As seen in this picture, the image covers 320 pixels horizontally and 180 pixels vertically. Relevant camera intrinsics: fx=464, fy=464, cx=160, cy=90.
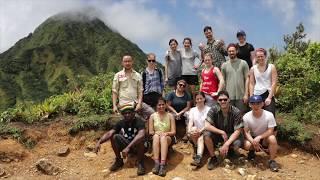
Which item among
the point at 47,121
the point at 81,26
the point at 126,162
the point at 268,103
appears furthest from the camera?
the point at 81,26

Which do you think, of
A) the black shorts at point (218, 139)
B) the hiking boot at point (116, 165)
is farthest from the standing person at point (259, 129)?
the hiking boot at point (116, 165)

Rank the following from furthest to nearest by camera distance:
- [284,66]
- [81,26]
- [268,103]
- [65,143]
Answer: [81,26], [284,66], [65,143], [268,103]

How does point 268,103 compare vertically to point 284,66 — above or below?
below

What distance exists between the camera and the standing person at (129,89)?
366 inches

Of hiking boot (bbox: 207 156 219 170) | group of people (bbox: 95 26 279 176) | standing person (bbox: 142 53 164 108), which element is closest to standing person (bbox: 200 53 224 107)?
group of people (bbox: 95 26 279 176)

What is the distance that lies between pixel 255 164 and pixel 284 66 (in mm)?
4462

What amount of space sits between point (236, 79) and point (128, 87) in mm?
2144

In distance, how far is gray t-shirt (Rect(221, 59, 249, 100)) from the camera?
8984 millimetres

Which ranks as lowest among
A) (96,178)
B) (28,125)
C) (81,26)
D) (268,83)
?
(96,178)

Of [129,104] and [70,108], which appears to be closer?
[129,104]

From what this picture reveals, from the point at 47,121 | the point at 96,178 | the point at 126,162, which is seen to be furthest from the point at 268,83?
the point at 47,121

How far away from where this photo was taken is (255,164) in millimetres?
8750

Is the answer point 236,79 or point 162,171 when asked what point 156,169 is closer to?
point 162,171

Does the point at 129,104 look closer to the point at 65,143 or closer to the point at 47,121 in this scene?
the point at 65,143
